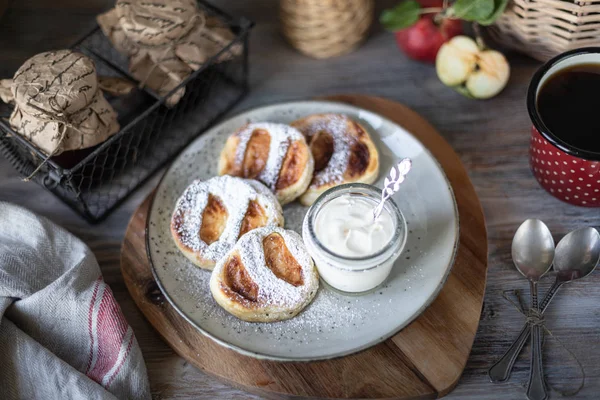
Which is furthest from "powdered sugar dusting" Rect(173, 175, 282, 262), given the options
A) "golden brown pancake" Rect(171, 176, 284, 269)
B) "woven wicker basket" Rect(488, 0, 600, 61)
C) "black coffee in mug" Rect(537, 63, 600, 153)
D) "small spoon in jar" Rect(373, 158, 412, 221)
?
"woven wicker basket" Rect(488, 0, 600, 61)

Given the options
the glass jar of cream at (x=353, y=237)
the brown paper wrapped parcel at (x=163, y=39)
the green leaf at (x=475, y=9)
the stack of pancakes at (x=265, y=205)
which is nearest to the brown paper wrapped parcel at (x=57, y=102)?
the brown paper wrapped parcel at (x=163, y=39)

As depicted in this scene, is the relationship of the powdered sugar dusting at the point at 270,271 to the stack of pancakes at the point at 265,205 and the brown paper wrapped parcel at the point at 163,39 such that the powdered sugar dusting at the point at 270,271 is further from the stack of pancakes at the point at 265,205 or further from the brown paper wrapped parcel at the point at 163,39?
the brown paper wrapped parcel at the point at 163,39

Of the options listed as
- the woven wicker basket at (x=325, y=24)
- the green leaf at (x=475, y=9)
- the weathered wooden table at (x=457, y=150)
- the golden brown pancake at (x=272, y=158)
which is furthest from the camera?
the woven wicker basket at (x=325, y=24)

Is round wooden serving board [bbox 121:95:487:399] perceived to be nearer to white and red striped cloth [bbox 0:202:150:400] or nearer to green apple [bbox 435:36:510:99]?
white and red striped cloth [bbox 0:202:150:400]

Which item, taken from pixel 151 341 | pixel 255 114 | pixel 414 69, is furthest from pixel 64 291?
pixel 414 69

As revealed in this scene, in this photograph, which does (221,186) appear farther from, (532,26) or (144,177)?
(532,26)

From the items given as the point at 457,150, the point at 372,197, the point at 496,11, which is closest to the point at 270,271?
the point at 372,197
